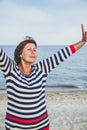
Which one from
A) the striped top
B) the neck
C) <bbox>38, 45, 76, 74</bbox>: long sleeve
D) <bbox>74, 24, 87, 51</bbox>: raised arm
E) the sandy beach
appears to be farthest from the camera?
the sandy beach

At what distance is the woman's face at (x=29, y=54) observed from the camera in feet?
10.7

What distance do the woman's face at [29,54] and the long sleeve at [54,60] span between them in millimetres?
178

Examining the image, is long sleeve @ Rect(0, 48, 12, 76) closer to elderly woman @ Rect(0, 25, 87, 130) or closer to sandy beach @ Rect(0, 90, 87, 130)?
elderly woman @ Rect(0, 25, 87, 130)

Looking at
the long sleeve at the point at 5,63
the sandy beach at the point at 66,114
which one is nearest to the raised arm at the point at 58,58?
the long sleeve at the point at 5,63

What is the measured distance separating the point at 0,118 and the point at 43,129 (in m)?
6.97

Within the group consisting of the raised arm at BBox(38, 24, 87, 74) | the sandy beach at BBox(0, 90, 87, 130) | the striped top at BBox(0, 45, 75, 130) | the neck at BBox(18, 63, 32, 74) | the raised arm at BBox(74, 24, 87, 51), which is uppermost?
the raised arm at BBox(74, 24, 87, 51)

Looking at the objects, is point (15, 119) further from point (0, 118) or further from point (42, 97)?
point (0, 118)

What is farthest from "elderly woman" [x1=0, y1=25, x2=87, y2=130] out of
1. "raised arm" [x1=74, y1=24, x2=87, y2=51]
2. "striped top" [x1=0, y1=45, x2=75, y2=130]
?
"raised arm" [x1=74, y1=24, x2=87, y2=51]

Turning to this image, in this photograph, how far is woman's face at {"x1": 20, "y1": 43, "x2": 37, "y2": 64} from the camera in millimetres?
3248

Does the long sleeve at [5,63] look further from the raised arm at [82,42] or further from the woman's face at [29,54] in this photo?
the raised arm at [82,42]

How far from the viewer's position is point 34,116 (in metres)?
3.09

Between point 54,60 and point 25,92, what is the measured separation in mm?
620

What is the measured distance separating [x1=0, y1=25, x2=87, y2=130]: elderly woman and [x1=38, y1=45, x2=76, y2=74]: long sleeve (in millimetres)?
99

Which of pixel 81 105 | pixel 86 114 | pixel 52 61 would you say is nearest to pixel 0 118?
pixel 86 114
